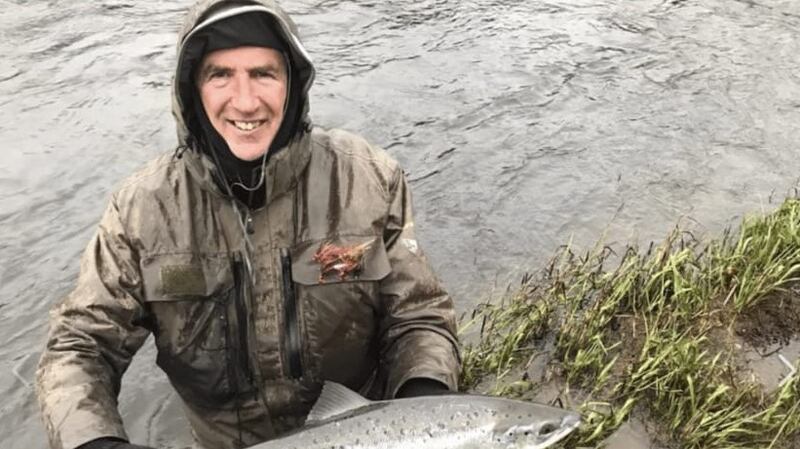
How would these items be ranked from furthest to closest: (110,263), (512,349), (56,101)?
1. (56,101)
2. (512,349)
3. (110,263)

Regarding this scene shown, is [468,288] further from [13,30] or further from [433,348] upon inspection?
[13,30]

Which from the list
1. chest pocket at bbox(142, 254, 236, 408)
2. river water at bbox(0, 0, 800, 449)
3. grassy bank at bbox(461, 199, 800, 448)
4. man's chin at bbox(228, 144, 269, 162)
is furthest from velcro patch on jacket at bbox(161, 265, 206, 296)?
river water at bbox(0, 0, 800, 449)

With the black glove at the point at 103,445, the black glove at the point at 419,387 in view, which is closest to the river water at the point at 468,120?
the black glove at the point at 103,445

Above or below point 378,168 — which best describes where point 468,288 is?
below

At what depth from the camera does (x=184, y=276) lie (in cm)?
372

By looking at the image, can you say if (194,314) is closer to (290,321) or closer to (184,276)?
(184,276)

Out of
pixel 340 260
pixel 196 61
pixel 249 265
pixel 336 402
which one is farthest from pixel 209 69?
pixel 336 402

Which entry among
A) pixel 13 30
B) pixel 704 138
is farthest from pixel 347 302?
pixel 13 30

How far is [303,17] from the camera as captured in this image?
40.8ft

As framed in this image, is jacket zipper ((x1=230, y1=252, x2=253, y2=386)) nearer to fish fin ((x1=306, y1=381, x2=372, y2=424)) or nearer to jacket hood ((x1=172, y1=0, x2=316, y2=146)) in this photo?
jacket hood ((x1=172, y1=0, x2=316, y2=146))

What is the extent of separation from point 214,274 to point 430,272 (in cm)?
108

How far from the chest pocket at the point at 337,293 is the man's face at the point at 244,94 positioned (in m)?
0.57

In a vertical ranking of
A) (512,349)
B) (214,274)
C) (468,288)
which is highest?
(214,274)

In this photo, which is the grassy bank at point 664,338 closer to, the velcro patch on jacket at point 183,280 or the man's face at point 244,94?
the velcro patch on jacket at point 183,280
